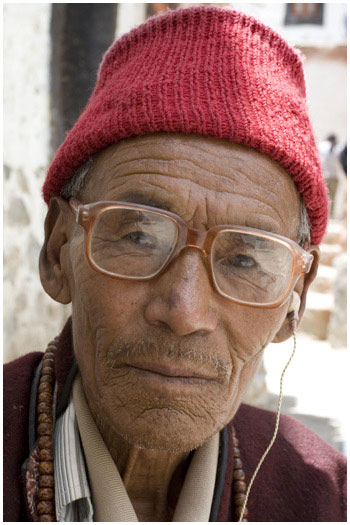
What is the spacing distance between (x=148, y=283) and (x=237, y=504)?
1.09 metres

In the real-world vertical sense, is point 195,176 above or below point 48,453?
above

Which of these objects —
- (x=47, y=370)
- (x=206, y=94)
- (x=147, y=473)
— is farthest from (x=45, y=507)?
(x=206, y=94)

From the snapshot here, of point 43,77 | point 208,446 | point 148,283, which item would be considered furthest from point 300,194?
point 43,77

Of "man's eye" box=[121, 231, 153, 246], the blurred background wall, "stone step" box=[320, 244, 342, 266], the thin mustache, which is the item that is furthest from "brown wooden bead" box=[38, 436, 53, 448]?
"stone step" box=[320, 244, 342, 266]

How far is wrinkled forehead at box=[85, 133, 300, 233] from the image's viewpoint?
188 centimetres

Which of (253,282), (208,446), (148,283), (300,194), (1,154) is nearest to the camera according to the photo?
(148,283)

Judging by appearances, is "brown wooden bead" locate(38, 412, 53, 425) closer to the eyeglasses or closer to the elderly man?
the elderly man

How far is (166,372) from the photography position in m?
1.81

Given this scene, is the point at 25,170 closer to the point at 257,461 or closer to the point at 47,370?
the point at 47,370

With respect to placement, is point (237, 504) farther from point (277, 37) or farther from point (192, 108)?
point (277, 37)

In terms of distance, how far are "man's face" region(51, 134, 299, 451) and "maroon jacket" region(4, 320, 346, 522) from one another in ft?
1.01

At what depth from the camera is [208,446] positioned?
227 centimetres

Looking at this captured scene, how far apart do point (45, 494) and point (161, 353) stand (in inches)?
26.4

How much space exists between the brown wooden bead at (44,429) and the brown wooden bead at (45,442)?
0.02 m
